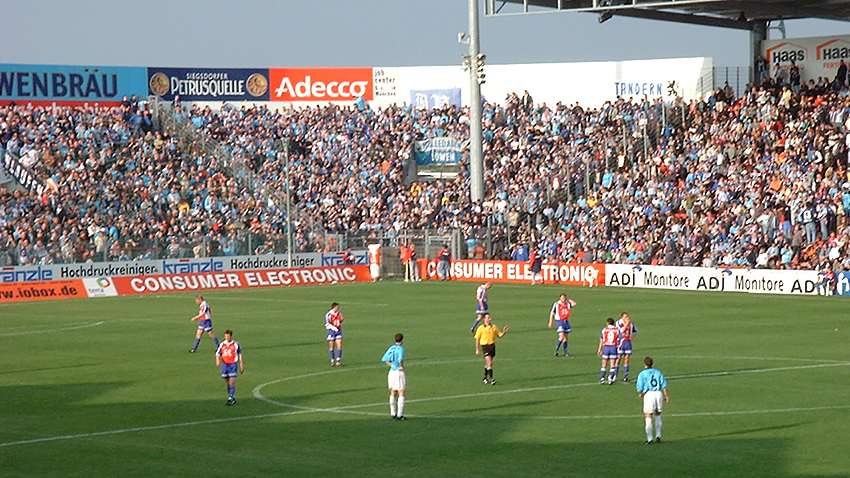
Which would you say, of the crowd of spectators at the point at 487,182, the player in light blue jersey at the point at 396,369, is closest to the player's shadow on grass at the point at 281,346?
the player in light blue jersey at the point at 396,369

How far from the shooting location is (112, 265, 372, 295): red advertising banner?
56969mm

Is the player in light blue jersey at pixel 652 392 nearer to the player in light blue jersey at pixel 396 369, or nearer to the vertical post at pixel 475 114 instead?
the player in light blue jersey at pixel 396 369

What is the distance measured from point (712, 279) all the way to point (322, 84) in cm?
3534

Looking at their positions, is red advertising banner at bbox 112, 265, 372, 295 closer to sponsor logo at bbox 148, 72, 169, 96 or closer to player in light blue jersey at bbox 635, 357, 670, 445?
sponsor logo at bbox 148, 72, 169, 96

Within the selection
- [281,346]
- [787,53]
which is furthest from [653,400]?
[787,53]

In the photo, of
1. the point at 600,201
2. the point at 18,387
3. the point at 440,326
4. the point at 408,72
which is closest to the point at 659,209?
the point at 600,201

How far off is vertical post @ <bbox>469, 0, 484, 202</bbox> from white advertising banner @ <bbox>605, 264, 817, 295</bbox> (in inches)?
425

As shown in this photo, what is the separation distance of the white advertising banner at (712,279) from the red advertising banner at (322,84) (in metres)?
28.4

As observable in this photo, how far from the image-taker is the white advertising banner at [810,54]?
201 ft

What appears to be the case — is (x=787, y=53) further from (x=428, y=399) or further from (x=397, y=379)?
(x=397, y=379)

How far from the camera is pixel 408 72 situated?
79000mm

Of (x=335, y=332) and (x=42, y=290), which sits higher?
(x=42, y=290)

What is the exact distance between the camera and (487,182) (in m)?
68.4

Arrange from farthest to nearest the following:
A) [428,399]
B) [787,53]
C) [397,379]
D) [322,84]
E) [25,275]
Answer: [322,84] → [787,53] → [25,275] → [428,399] → [397,379]
